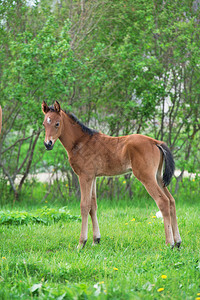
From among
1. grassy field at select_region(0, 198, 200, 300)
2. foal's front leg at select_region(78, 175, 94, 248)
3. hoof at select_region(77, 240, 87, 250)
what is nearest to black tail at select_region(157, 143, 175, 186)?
grassy field at select_region(0, 198, 200, 300)

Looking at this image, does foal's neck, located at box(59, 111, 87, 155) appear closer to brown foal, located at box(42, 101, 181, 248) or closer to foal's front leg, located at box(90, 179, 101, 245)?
brown foal, located at box(42, 101, 181, 248)

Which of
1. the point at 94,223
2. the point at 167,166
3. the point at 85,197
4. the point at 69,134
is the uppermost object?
the point at 69,134

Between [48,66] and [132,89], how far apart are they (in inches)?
80.5

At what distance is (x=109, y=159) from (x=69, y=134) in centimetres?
67

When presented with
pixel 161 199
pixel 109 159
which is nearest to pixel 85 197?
pixel 109 159

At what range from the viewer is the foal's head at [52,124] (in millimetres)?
5445

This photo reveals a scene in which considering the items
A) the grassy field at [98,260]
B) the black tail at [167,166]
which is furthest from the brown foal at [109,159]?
the grassy field at [98,260]

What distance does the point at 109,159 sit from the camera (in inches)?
221

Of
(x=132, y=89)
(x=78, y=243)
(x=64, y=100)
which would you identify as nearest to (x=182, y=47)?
(x=132, y=89)

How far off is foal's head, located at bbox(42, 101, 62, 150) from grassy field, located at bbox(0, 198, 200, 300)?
139 centimetres

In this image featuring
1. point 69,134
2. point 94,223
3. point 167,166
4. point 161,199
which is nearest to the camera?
point 161,199

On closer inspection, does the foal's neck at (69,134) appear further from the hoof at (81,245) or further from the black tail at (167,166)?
the hoof at (81,245)

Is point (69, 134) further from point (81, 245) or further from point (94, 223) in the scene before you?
point (81, 245)

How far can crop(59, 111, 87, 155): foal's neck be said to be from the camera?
5.80m
